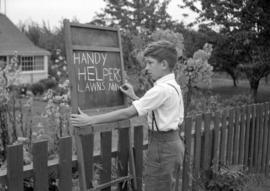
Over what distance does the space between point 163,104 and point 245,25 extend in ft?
31.9

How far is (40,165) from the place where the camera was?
2615 millimetres

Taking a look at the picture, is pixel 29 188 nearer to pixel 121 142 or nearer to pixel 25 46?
pixel 121 142

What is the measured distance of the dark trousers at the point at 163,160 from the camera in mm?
2873

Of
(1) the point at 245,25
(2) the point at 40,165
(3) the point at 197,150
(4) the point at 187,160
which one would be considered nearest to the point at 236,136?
(3) the point at 197,150

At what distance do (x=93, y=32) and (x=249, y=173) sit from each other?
11.5ft

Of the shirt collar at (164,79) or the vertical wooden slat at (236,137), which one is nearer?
the shirt collar at (164,79)

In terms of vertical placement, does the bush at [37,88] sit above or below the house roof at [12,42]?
below

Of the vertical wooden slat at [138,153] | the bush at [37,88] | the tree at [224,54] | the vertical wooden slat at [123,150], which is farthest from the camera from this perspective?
the bush at [37,88]

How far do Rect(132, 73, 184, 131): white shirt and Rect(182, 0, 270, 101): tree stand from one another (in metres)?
8.31

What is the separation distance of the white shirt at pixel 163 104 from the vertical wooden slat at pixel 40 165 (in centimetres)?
72

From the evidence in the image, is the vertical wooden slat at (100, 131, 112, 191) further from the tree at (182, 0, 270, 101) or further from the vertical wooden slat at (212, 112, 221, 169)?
the tree at (182, 0, 270, 101)

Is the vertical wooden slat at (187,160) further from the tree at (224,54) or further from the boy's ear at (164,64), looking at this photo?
the tree at (224,54)

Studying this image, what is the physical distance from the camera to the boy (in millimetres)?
2619

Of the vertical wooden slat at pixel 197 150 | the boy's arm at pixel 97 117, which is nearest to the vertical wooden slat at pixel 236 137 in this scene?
the vertical wooden slat at pixel 197 150
